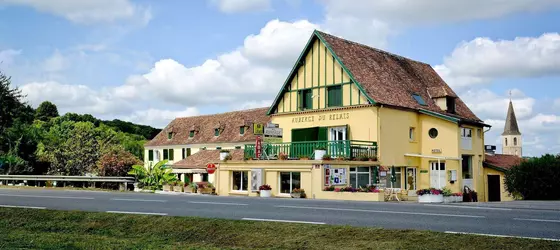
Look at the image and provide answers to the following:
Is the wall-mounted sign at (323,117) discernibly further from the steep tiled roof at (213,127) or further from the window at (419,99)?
the steep tiled roof at (213,127)

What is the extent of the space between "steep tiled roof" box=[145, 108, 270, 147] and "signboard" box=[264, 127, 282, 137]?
22688mm

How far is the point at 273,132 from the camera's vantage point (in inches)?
1399

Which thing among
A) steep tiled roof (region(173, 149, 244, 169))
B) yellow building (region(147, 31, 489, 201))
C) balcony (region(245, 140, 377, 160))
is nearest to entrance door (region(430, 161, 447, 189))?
yellow building (region(147, 31, 489, 201))

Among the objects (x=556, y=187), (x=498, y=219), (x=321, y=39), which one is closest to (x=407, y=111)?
(x=321, y=39)

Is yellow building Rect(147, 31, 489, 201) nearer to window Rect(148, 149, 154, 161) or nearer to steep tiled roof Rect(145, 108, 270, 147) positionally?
steep tiled roof Rect(145, 108, 270, 147)

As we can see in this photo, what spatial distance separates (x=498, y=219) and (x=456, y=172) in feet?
70.6

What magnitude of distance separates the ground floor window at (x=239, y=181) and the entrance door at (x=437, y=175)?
11.8m

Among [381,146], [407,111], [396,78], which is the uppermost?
[396,78]

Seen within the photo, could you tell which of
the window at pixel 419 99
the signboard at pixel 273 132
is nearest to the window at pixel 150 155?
the signboard at pixel 273 132

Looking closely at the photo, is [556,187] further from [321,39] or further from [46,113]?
[46,113]

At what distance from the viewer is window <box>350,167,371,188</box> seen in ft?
106

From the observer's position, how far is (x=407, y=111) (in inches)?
1403

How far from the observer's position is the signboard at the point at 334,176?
30906 millimetres

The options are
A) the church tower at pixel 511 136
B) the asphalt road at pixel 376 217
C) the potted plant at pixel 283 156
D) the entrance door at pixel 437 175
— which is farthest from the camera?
the church tower at pixel 511 136
